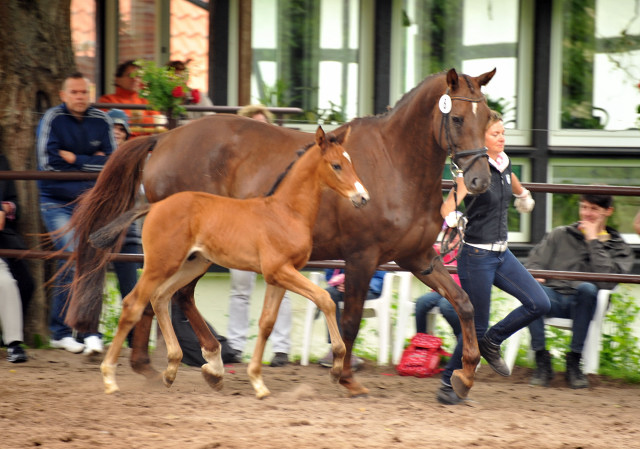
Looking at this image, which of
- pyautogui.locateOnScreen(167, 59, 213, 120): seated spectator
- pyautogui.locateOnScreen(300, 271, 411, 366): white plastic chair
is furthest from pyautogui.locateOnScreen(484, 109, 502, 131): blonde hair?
pyautogui.locateOnScreen(167, 59, 213, 120): seated spectator

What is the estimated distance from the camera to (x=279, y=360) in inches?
259

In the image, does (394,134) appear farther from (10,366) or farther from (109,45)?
(109,45)

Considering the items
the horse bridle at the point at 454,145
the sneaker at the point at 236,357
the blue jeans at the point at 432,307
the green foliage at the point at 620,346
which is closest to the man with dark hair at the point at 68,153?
the sneaker at the point at 236,357

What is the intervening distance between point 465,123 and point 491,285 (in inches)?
38.8

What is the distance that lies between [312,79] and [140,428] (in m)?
5.91

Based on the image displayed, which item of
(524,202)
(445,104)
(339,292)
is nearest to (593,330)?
(524,202)

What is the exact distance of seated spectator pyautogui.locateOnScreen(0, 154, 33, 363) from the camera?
20.9 ft

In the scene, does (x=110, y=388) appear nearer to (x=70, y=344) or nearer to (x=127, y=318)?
(x=127, y=318)

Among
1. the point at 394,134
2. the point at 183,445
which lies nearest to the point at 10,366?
the point at 183,445

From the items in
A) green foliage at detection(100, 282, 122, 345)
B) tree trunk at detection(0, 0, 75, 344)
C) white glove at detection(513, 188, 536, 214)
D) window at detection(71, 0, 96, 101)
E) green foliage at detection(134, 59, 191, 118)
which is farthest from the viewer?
window at detection(71, 0, 96, 101)

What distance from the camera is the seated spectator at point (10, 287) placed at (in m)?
6.36

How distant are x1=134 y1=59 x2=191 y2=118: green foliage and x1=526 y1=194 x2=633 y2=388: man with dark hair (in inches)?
131

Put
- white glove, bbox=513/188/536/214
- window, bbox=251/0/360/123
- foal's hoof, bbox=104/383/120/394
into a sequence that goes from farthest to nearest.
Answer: window, bbox=251/0/360/123
white glove, bbox=513/188/536/214
foal's hoof, bbox=104/383/120/394

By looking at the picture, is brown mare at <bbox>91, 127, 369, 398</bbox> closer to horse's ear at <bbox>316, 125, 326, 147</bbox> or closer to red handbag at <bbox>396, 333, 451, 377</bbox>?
horse's ear at <bbox>316, 125, 326, 147</bbox>
